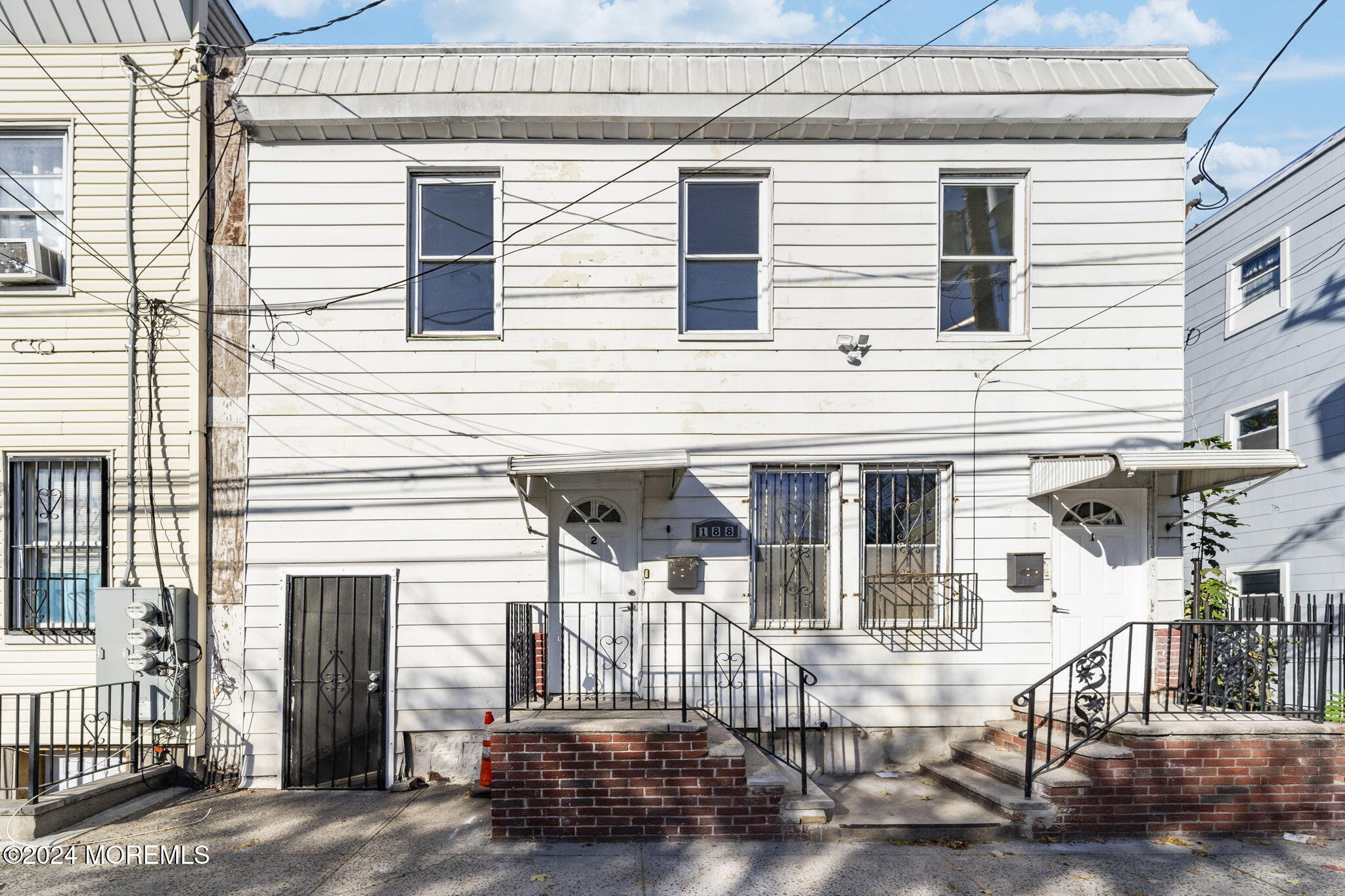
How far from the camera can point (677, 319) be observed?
7.32 meters

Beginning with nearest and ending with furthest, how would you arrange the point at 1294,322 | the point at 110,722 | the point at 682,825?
the point at 682,825 → the point at 110,722 → the point at 1294,322

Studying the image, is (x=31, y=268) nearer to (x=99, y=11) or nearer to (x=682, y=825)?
(x=99, y=11)

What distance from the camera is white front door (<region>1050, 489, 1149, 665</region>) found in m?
7.21

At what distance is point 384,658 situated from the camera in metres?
7.14

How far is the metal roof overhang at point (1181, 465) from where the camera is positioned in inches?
245

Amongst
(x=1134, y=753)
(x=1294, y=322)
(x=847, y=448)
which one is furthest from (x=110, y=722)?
(x=1294, y=322)

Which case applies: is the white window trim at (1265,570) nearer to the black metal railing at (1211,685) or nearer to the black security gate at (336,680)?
the black metal railing at (1211,685)

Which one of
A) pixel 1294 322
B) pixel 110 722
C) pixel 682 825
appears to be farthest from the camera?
pixel 1294 322

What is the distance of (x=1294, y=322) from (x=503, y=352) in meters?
10.1

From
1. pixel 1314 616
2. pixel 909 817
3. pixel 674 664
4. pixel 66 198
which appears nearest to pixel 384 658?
pixel 674 664

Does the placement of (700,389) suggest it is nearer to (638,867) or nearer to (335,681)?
(638,867)

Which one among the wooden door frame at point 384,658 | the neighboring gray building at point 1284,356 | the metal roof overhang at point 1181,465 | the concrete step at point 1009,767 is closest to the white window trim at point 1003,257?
the metal roof overhang at point 1181,465

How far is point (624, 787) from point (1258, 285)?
11227mm

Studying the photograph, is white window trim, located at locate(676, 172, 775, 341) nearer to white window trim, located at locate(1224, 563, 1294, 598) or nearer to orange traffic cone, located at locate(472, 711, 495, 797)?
orange traffic cone, located at locate(472, 711, 495, 797)
